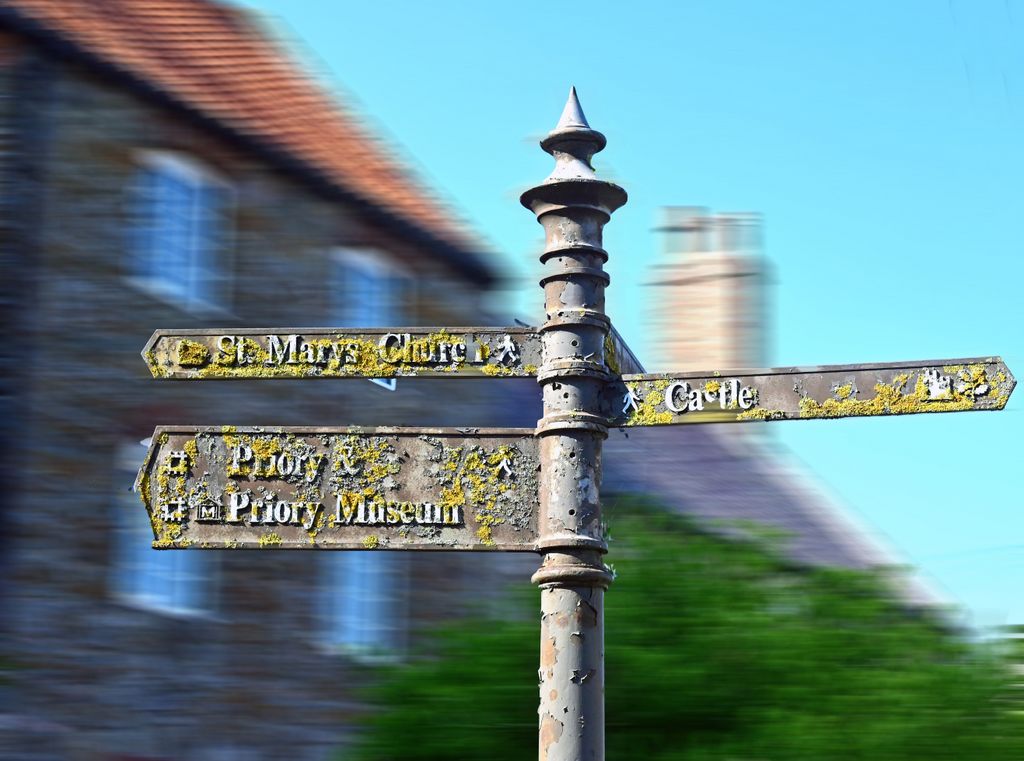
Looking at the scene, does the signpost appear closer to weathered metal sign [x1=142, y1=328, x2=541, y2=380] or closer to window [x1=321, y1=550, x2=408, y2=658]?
weathered metal sign [x1=142, y1=328, x2=541, y2=380]

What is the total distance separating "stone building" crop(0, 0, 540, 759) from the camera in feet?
38.6

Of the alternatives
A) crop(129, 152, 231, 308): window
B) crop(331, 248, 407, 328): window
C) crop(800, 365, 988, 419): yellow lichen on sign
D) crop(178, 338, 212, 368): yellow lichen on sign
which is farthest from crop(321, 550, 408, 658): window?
crop(800, 365, 988, 419): yellow lichen on sign

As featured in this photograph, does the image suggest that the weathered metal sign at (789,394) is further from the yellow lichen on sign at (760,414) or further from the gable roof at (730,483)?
the gable roof at (730,483)

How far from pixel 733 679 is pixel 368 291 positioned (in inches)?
319

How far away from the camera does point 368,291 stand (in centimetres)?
1564

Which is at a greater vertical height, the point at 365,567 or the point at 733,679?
the point at 365,567

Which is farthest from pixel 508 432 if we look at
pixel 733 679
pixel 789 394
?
pixel 733 679

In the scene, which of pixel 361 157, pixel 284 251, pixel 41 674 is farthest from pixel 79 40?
pixel 41 674

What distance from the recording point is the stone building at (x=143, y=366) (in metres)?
11.8

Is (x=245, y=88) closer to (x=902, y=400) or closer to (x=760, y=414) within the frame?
(x=760, y=414)

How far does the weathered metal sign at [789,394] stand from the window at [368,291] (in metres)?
10.9

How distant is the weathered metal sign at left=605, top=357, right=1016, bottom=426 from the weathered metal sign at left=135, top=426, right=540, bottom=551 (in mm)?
351

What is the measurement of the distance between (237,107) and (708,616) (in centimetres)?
779

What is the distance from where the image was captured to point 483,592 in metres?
16.0
